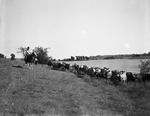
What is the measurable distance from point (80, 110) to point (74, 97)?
2441mm

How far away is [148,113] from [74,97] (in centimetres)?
491

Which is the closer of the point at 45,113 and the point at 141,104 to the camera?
the point at 45,113

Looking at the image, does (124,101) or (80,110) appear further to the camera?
(124,101)

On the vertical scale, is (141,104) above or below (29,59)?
below

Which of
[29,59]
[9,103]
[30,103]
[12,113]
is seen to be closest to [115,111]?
[30,103]

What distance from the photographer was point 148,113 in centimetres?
799

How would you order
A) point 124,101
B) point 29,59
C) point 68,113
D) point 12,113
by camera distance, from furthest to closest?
1. point 29,59
2. point 124,101
3. point 68,113
4. point 12,113

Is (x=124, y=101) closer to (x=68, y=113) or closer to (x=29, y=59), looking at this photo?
(x=68, y=113)

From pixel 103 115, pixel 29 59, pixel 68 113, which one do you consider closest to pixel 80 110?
pixel 68 113

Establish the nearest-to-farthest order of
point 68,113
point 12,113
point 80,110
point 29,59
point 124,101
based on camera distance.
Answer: point 12,113 → point 68,113 → point 80,110 → point 124,101 → point 29,59

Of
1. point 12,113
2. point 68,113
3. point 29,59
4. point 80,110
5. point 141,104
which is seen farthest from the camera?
point 29,59

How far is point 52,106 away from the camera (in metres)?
8.30

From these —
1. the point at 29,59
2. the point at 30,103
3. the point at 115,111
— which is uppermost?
the point at 29,59

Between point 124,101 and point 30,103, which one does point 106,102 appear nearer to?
point 124,101
